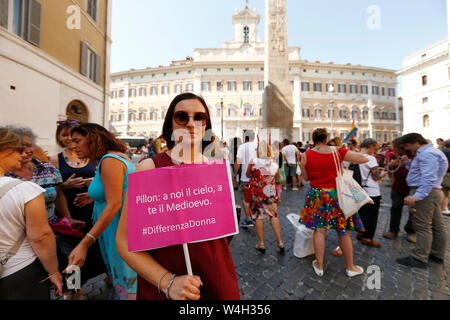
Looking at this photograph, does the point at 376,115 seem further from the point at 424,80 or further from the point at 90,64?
the point at 90,64

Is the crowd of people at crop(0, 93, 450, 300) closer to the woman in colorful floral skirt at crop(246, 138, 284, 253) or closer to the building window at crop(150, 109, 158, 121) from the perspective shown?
the woman in colorful floral skirt at crop(246, 138, 284, 253)

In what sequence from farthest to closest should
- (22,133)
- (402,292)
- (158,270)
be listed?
(402,292), (22,133), (158,270)

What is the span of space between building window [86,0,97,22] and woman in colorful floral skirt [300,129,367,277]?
12083 millimetres

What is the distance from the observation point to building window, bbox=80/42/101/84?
883cm

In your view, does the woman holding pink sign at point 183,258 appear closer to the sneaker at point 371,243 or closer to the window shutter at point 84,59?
the sneaker at point 371,243

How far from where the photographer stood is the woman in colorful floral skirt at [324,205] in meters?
2.36

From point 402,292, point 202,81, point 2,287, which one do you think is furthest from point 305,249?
point 202,81

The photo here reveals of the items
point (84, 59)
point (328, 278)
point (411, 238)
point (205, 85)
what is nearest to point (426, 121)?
point (205, 85)

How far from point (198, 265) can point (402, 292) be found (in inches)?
99.5

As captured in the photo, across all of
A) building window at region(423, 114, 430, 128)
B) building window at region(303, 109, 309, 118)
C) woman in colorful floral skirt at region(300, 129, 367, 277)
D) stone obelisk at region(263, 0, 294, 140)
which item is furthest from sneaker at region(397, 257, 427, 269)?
building window at region(423, 114, 430, 128)

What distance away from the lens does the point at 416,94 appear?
1023 inches

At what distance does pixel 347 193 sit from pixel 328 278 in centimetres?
105

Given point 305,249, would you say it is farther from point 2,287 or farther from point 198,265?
point 2,287
